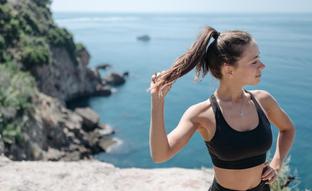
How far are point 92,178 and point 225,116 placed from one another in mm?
5039

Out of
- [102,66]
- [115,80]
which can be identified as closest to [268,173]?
[115,80]

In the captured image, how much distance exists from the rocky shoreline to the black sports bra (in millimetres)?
3998

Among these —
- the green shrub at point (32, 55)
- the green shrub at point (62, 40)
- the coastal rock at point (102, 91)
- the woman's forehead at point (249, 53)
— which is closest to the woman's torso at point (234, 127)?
the woman's forehead at point (249, 53)

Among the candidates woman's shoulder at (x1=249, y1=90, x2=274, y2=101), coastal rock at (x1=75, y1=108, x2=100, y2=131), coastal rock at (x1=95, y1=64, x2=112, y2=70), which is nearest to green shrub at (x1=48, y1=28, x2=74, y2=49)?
coastal rock at (x1=75, y1=108, x2=100, y2=131)

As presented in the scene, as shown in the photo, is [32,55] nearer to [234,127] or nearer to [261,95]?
[261,95]

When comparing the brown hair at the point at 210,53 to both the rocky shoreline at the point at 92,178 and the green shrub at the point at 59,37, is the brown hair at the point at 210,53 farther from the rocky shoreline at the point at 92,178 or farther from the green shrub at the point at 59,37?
the green shrub at the point at 59,37

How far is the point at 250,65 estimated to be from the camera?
12.7 ft

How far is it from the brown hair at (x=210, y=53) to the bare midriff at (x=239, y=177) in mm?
825

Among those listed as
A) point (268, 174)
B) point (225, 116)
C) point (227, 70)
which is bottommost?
point (268, 174)

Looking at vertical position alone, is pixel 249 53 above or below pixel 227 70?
above

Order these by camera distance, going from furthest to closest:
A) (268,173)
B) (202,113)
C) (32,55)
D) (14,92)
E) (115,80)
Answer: (115,80) < (32,55) < (14,92) < (268,173) < (202,113)

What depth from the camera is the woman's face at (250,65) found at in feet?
12.6

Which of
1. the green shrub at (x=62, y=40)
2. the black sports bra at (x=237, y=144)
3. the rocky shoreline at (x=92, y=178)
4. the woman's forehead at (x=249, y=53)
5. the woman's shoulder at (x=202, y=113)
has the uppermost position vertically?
the woman's forehead at (x=249, y=53)

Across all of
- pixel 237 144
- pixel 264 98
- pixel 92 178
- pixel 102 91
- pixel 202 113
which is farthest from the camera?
pixel 102 91
